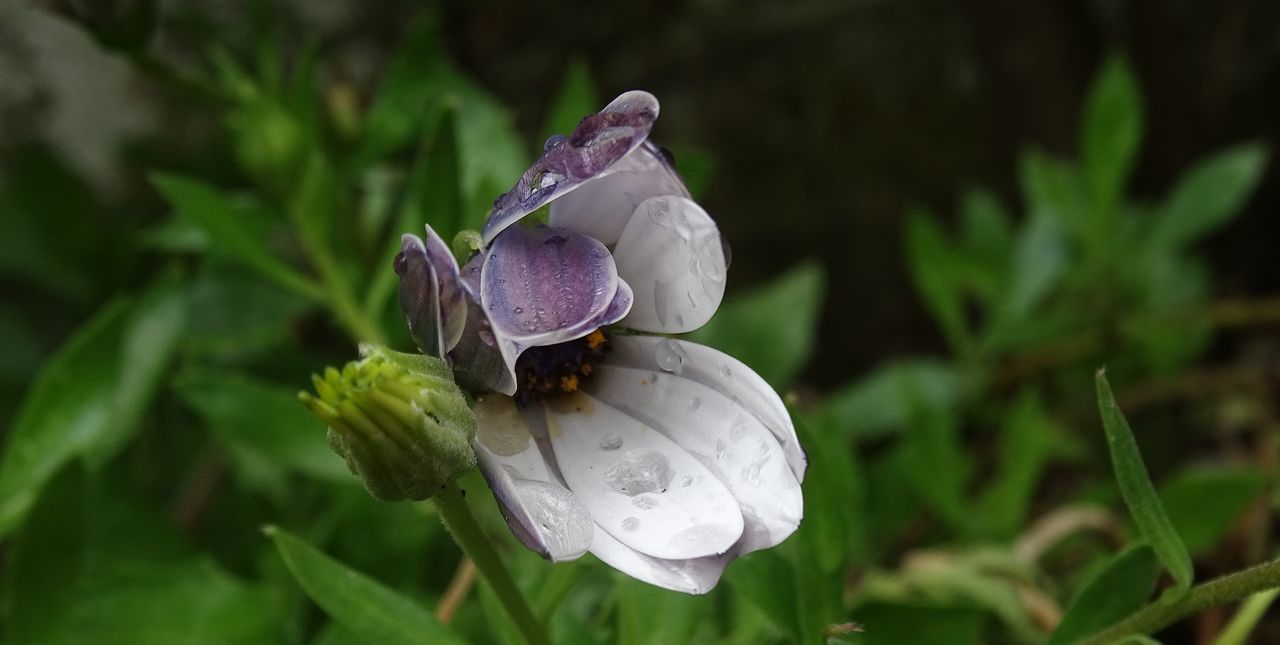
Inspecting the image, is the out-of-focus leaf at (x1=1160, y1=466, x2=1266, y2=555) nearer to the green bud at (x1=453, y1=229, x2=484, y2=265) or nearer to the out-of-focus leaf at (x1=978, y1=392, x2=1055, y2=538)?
the out-of-focus leaf at (x1=978, y1=392, x2=1055, y2=538)

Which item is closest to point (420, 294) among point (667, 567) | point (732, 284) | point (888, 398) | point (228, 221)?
point (667, 567)

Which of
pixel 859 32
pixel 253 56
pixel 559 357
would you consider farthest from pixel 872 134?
pixel 559 357

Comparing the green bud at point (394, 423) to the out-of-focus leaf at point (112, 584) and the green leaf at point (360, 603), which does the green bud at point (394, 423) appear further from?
the out-of-focus leaf at point (112, 584)

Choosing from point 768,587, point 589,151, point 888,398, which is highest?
point 589,151

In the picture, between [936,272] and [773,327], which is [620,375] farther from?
[936,272]

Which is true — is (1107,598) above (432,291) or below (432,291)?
below

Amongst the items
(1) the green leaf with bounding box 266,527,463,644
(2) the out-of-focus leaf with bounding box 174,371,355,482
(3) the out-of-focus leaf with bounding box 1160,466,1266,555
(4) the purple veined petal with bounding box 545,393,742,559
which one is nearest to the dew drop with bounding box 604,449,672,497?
(4) the purple veined petal with bounding box 545,393,742,559

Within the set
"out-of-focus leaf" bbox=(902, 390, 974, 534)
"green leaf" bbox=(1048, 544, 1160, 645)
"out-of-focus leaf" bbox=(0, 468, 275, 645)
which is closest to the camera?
"green leaf" bbox=(1048, 544, 1160, 645)
